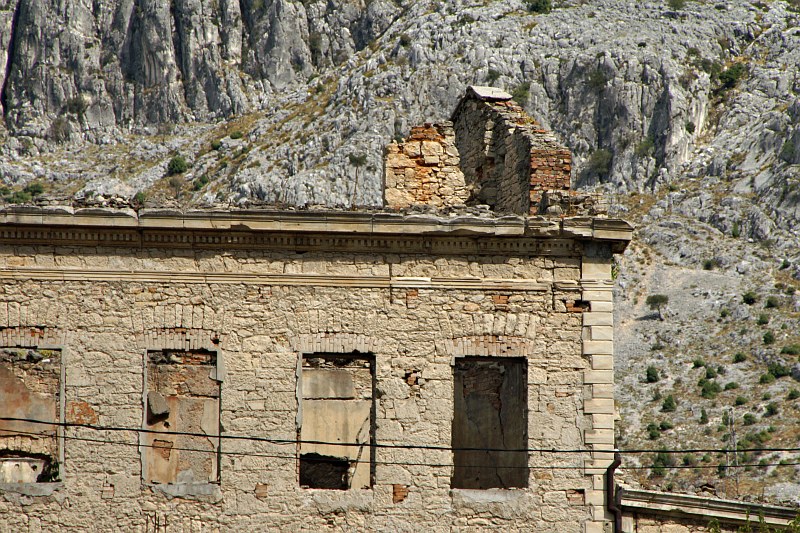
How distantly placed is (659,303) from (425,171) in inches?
1920

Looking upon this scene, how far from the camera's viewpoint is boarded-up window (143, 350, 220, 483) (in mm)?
12008

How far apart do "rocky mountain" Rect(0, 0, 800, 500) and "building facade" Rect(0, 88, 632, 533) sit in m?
39.9

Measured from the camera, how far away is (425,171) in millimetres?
17219

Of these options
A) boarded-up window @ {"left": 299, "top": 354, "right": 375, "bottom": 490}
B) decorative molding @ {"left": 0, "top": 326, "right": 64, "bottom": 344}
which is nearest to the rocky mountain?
boarded-up window @ {"left": 299, "top": 354, "right": 375, "bottom": 490}

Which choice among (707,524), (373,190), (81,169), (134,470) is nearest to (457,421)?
(707,524)

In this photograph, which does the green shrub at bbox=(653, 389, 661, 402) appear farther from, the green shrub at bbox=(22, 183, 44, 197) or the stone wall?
the stone wall

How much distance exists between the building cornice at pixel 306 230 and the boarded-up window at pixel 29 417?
4.66 feet

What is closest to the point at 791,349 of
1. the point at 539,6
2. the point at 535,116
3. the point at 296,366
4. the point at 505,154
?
the point at 535,116

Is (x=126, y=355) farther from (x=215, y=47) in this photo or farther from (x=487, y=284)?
(x=215, y=47)

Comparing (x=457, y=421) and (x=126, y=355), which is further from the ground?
(x=126, y=355)

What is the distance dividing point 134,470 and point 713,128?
73072 mm

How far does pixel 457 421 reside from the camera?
14242mm

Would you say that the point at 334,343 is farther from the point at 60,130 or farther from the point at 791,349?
the point at 60,130

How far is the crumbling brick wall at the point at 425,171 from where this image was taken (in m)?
16.9
